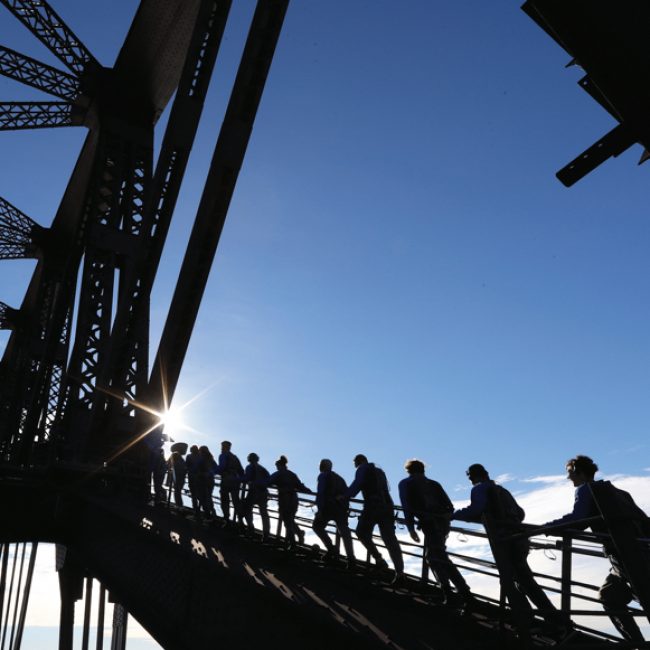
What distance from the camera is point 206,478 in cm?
1099

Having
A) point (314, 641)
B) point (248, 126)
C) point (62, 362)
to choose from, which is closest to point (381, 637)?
point (314, 641)

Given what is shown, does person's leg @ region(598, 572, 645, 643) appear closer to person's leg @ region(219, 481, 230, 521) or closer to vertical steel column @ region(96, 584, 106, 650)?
person's leg @ region(219, 481, 230, 521)

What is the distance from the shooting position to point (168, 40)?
16.9 metres

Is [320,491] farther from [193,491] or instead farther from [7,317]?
[7,317]

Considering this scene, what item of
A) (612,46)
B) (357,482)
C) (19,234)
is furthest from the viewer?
(19,234)

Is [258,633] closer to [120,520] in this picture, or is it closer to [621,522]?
[621,522]

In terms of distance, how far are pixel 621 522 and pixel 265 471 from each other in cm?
692

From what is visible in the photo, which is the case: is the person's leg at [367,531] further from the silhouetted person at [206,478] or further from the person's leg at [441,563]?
the silhouetted person at [206,478]

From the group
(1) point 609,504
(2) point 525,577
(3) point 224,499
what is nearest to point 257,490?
(3) point 224,499

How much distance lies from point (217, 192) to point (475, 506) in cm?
908

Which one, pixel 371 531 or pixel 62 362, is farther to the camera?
pixel 62 362

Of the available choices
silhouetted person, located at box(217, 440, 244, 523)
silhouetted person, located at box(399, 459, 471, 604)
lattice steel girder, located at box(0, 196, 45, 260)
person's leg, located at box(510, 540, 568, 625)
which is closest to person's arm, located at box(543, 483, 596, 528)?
person's leg, located at box(510, 540, 568, 625)

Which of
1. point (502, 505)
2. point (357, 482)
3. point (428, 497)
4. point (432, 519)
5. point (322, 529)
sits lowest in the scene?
point (502, 505)

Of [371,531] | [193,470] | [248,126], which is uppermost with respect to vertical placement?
[248,126]
